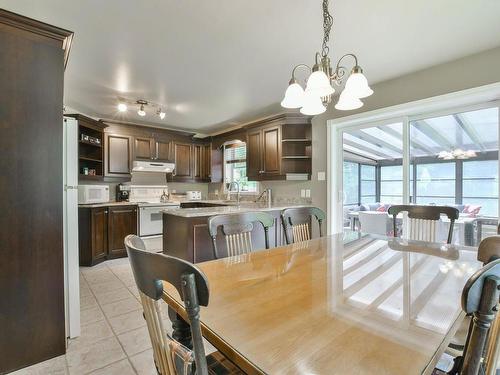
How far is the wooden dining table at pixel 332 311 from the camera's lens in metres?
0.60

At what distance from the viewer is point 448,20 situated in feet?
6.31

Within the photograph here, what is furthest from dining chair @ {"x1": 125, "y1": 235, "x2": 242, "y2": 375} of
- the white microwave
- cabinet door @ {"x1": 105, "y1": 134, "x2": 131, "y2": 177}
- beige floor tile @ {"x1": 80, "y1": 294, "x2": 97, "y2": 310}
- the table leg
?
cabinet door @ {"x1": 105, "y1": 134, "x2": 131, "y2": 177}

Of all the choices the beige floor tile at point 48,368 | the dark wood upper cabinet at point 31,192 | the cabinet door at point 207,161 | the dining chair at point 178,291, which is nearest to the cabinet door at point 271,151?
the cabinet door at point 207,161

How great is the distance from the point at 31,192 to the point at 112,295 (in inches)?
63.7

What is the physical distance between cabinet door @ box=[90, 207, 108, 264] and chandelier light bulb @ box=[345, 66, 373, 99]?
12.5 feet

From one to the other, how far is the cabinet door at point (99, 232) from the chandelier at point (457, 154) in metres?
4.58

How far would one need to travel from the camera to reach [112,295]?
281 centimetres

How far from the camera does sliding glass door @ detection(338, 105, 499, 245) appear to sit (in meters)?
2.59

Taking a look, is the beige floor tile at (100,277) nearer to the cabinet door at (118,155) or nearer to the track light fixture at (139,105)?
the cabinet door at (118,155)

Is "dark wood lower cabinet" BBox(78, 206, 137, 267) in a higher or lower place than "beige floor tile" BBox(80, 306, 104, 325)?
higher

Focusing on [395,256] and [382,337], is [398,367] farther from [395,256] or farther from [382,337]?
[395,256]

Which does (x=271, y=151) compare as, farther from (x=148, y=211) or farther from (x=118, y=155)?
(x=118, y=155)

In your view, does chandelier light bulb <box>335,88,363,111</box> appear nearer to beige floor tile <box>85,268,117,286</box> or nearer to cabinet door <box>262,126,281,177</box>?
cabinet door <box>262,126,281,177</box>

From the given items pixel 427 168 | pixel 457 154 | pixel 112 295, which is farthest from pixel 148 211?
pixel 457 154
